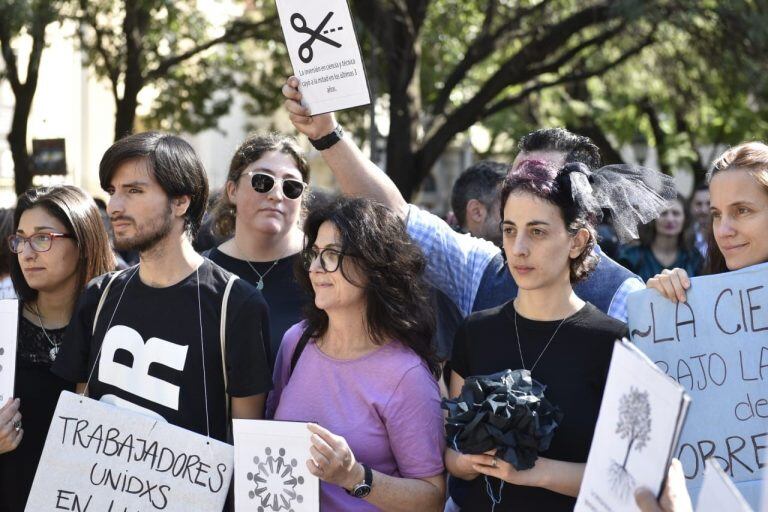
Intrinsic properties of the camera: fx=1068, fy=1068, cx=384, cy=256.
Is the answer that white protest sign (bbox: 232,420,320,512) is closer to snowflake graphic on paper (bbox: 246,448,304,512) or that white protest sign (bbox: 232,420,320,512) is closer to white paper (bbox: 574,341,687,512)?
snowflake graphic on paper (bbox: 246,448,304,512)

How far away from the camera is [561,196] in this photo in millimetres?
3246

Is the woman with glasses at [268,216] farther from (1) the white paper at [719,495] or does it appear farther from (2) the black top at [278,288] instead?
(1) the white paper at [719,495]

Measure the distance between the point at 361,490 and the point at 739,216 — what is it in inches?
56.3

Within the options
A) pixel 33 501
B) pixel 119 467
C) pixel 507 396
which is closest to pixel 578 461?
pixel 507 396

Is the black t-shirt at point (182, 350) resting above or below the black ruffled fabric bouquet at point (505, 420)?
above

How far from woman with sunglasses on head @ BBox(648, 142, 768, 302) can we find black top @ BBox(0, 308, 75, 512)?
216 cm

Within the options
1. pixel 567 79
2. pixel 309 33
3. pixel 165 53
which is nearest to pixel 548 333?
pixel 309 33

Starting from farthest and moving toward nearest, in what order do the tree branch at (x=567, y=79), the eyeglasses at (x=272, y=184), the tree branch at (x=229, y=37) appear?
the tree branch at (x=229, y=37), the tree branch at (x=567, y=79), the eyeglasses at (x=272, y=184)

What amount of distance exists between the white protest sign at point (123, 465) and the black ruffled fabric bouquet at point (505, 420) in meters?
0.84

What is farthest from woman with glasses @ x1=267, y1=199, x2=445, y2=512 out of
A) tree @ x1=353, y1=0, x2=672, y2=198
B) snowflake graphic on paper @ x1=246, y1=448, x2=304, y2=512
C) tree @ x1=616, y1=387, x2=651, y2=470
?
tree @ x1=353, y1=0, x2=672, y2=198

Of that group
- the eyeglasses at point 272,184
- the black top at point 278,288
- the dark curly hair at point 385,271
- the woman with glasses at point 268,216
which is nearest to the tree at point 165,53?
the woman with glasses at point 268,216

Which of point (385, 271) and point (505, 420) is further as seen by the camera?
point (385, 271)

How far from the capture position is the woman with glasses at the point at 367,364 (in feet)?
10.6

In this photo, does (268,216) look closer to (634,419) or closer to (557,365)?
(557,365)
